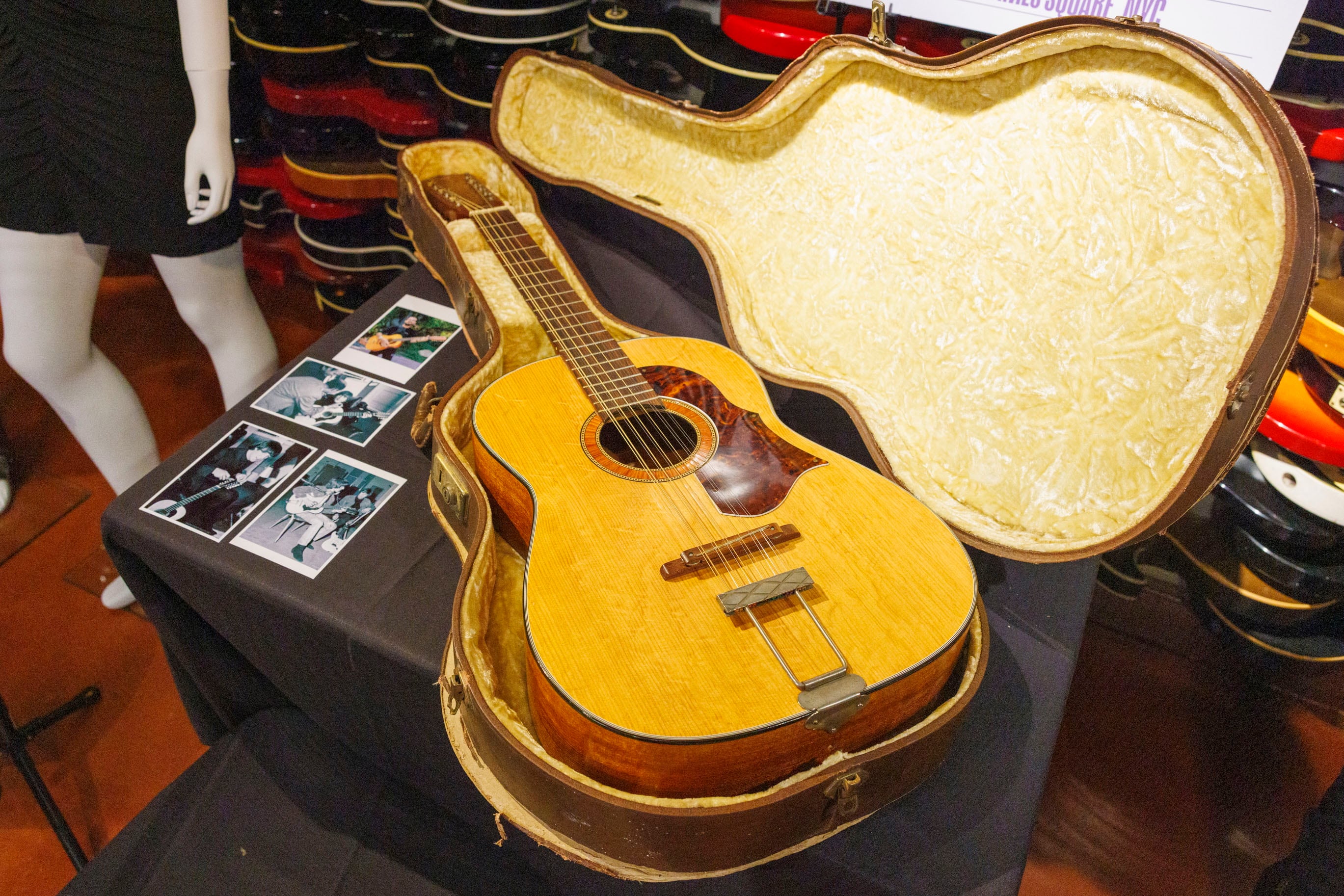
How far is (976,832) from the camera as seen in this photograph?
94cm

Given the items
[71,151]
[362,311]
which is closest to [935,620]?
[362,311]

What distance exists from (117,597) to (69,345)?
0.70m

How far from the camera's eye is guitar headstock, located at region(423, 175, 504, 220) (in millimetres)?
1560

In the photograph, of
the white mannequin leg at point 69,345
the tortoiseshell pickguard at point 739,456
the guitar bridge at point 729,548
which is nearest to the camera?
the guitar bridge at point 729,548

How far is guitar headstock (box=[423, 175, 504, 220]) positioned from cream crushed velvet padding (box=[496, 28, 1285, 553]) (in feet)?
1.25

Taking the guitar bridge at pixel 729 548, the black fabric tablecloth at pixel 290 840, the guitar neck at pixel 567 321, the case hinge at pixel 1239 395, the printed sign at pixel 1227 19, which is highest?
the printed sign at pixel 1227 19

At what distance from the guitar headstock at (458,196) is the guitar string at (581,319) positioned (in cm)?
5

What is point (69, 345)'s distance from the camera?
4.76ft

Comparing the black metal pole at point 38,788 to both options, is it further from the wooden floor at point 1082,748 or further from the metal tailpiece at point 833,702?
the metal tailpiece at point 833,702

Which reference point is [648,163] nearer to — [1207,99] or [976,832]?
[1207,99]

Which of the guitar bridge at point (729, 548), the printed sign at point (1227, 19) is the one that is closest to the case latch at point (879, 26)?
the printed sign at point (1227, 19)

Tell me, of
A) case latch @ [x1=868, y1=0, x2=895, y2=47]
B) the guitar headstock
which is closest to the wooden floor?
the guitar headstock

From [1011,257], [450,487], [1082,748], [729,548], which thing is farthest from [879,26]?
[1082,748]

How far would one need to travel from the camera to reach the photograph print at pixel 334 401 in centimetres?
A: 136
